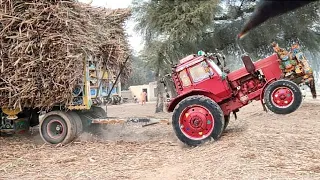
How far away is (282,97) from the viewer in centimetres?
664

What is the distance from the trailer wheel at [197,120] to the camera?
6.82 metres

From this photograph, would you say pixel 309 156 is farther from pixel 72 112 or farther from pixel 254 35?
pixel 254 35

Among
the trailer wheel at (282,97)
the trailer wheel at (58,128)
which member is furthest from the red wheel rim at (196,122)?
the trailer wheel at (58,128)

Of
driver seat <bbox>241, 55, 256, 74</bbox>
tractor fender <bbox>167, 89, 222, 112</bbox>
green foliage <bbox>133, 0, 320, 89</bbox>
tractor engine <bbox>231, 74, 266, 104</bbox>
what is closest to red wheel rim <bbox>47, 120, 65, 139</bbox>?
tractor fender <bbox>167, 89, 222, 112</bbox>

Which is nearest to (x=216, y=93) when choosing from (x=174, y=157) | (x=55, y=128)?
(x=174, y=157)

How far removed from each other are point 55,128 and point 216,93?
160 inches

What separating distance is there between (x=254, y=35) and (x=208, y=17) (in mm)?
2431

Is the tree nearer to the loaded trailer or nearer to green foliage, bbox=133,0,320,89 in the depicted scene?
green foliage, bbox=133,0,320,89

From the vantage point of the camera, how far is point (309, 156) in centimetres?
486

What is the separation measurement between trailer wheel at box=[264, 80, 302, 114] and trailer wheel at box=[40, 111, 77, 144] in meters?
4.50

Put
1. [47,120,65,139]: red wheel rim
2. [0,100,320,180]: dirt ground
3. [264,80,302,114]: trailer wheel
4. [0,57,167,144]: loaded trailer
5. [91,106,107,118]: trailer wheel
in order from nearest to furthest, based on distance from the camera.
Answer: [0,100,320,180]: dirt ground → [264,80,302,114]: trailer wheel → [0,57,167,144]: loaded trailer → [47,120,65,139]: red wheel rim → [91,106,107,118]: trailer wheel

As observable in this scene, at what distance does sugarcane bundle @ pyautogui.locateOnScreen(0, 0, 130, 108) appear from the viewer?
782cm

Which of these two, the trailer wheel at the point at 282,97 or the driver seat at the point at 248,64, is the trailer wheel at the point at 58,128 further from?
the trailer wheel at the point at 282,97

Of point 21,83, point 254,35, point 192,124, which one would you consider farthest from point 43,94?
point 254,35
